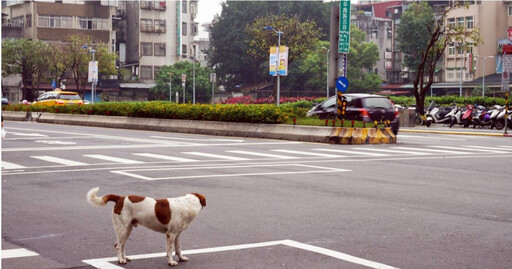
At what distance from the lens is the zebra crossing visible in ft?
57.9

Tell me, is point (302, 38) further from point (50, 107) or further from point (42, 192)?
point (42, 192)

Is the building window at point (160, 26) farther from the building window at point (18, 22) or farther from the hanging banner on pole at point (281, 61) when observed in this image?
the hanging banner on pole at point (281, 61)

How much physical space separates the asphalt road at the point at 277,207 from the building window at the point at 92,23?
7525 cm

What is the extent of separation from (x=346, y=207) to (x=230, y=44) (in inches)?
3705

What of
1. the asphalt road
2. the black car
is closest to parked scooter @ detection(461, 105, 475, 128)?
the black car

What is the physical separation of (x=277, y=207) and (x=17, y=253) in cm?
399

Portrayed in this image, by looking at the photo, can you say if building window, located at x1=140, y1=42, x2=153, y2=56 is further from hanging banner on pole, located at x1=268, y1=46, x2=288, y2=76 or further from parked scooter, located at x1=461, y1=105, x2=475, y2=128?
parked scooter, located at x1=461, y1=105, x2=475, y2=128

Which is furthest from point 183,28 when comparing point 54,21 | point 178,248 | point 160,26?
point 178,248

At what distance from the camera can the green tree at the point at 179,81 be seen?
92.8 metres

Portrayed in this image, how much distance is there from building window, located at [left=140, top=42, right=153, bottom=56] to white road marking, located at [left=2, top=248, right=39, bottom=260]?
3642 inches

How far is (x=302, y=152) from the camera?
2064 cm

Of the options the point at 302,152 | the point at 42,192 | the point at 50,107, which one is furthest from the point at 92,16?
the point at 42,192

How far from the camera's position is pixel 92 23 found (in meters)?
94.4

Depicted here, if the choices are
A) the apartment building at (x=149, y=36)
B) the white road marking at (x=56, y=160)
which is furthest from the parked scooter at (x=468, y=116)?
the apartment building at (x=149, y=36)
